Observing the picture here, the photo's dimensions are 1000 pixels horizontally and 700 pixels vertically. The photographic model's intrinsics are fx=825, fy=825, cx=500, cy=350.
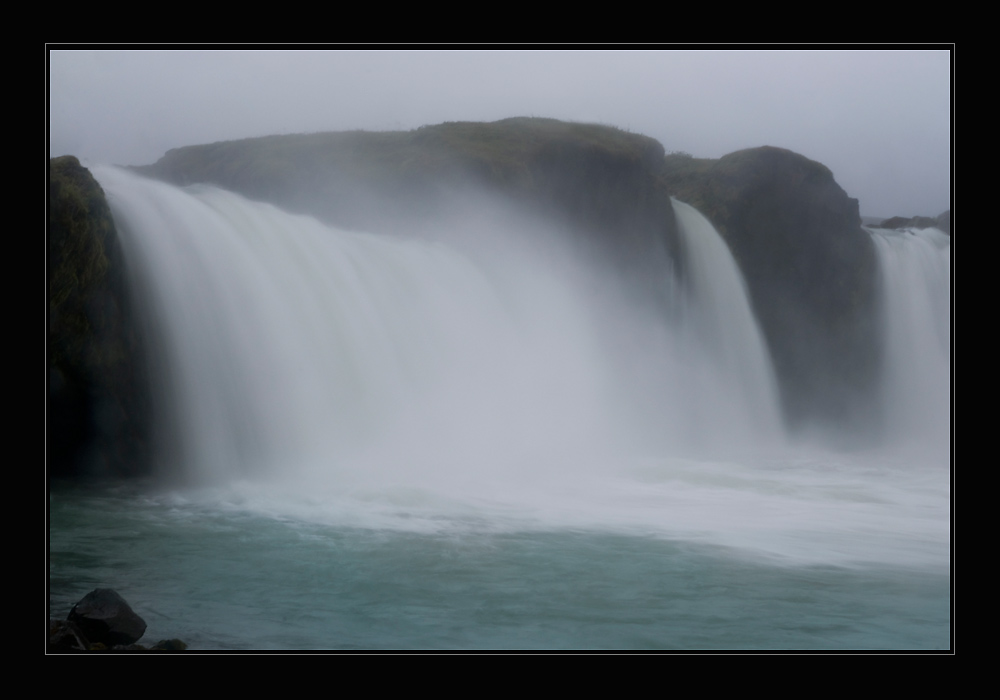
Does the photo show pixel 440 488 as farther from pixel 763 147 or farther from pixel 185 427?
pixel 763 147

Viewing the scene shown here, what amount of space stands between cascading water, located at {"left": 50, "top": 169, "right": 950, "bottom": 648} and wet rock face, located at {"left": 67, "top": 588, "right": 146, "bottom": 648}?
0.21 metres

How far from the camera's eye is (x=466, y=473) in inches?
260

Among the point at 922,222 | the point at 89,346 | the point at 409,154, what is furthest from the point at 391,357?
the point at 922,222

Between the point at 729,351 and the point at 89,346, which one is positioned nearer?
the point at 89,346

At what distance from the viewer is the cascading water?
14.4 ft

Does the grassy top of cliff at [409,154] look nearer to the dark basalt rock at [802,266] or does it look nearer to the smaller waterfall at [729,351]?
the dark basalt rock at [802,266]

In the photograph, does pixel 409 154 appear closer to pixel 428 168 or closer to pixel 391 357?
pixel 428 168

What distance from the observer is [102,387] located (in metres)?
5.67

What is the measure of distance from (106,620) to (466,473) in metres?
3.03

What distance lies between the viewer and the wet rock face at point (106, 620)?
4070 mm

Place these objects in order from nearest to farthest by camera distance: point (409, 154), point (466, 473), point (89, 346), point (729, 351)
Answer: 1. point (89, 346)
2. point (466, 473)
3. point (409, 154)
4. point (729, 351)

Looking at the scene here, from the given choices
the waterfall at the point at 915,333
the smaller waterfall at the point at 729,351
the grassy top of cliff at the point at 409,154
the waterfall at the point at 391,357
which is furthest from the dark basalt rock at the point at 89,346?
the waterfall at the point at 915,333

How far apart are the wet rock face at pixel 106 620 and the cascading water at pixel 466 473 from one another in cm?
21

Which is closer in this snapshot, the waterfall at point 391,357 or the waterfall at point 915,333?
the waterfall at point 915,333
